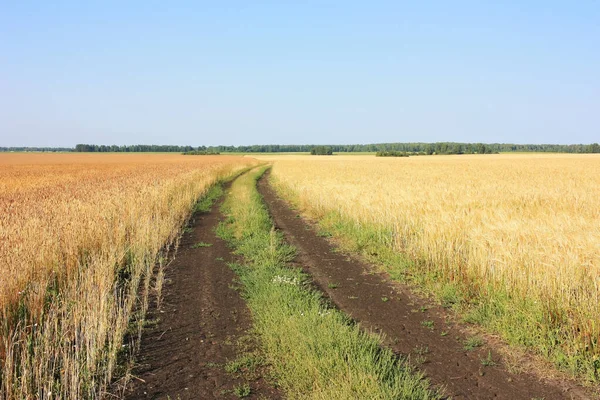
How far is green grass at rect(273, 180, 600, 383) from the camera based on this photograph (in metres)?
5.63

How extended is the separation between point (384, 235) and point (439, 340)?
6.07 meters

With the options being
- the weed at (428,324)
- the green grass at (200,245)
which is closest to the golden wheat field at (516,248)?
the weed at (428,324)

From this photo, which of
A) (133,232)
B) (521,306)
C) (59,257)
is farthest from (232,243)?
(521,306)

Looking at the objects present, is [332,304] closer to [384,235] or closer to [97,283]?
[97,283]

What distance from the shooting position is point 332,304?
8000mm

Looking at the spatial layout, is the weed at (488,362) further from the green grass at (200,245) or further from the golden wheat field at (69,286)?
the green grass at (200,245)

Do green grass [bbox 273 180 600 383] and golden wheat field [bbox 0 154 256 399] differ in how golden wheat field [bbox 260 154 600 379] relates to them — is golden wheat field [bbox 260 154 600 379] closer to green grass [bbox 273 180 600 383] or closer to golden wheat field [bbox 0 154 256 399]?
green grass [bbox 273 180 600 383]

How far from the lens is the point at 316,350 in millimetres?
5609

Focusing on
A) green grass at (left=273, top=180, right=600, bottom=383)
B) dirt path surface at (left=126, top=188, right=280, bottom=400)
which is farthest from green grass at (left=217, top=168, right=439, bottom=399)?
green grass at (left=273, top=180, right=600, bottom=383)

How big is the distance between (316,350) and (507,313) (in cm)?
332

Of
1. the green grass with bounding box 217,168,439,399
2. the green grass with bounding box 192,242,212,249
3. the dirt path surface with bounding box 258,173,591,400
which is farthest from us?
the green grass with bounding box 192,242,212,249

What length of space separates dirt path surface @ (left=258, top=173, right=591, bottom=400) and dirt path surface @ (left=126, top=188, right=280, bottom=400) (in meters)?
2.02

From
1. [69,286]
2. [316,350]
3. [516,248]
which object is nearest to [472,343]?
[316,350]

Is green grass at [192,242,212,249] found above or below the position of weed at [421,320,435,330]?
above
